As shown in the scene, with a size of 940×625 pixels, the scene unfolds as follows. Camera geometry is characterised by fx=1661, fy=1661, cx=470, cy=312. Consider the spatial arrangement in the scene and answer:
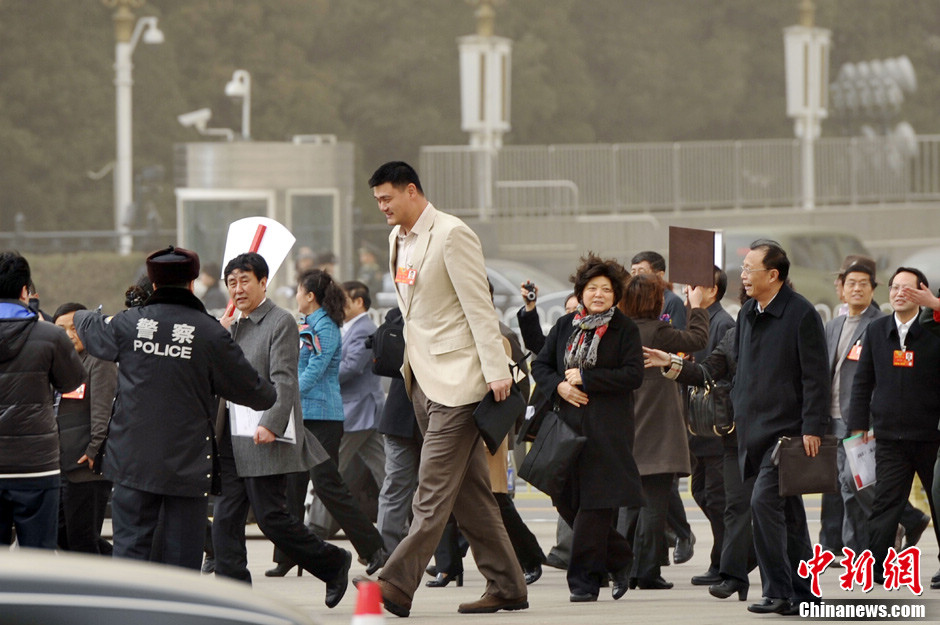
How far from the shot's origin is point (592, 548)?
750 centimetres

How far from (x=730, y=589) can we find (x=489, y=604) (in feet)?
4.22

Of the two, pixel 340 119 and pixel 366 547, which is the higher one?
pixel 340 119

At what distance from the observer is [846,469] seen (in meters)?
9.07

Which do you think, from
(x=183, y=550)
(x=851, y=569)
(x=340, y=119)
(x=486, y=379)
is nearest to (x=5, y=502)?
(x=183, y=550)

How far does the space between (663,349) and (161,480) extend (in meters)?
2.91

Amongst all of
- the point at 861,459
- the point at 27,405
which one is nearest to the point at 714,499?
the point at 861,459

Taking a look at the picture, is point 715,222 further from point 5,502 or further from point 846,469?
point 5,502

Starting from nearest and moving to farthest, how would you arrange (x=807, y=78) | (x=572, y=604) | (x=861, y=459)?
(x=572, y=604)
(x=861, y=459)
(x=807, y=78)

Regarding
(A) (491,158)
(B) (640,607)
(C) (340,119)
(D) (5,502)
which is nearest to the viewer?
(D) (5,502)

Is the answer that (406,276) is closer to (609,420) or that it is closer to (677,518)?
(609,420)

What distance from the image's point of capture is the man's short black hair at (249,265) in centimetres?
725

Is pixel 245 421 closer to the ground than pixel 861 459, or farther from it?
farther from it

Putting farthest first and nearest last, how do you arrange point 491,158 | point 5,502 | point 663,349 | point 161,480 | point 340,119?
point 340,119
point 491,158
point 663,349
point 5,502
point 161,480

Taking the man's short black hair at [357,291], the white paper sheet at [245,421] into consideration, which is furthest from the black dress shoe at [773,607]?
the man's short black hair at [357,291]
